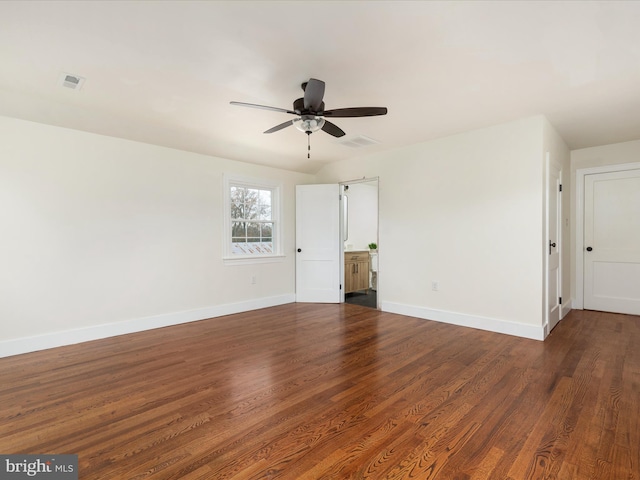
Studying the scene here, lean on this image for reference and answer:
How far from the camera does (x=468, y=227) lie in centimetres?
422

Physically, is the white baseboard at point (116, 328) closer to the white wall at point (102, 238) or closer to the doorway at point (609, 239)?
the white wall at point (102, 238)

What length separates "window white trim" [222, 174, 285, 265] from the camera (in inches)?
196

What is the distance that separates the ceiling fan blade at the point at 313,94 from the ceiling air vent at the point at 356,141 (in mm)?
1782

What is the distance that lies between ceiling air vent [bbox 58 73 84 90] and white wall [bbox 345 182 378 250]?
5.62 meters

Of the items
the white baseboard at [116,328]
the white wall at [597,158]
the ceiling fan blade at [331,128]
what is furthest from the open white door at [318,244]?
the white wall at [597,158]

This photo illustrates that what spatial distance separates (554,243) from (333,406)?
12.2 ft

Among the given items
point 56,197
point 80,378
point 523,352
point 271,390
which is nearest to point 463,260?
point 523,352

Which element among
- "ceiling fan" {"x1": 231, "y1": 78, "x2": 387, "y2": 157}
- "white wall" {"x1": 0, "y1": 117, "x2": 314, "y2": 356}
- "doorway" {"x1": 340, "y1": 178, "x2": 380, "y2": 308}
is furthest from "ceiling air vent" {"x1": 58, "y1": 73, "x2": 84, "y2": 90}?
"doorway" {"x1": 340, "y1": 178, "x2": 380, "y2": 308}

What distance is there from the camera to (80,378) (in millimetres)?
2736

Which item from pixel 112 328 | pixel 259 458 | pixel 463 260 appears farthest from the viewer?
pixel 463 260

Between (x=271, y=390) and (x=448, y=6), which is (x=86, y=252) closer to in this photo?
(x=271, y=390)

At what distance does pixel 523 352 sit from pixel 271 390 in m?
2.64

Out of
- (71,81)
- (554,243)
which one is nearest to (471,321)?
(554,243)

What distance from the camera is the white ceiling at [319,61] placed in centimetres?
192
